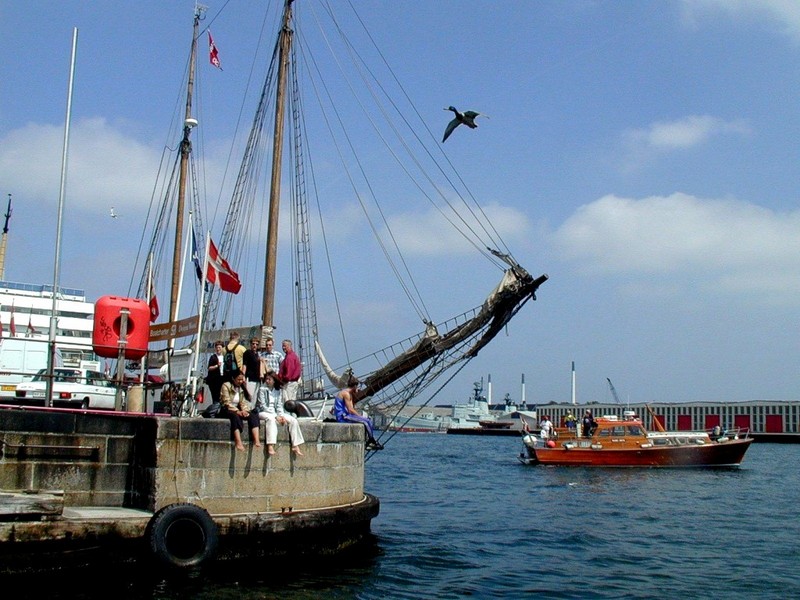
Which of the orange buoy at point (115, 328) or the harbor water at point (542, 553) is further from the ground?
the orange buoy at point (115, 328)

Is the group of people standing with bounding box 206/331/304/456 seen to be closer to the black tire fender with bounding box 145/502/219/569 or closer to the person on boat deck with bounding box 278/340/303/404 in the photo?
the person on boat deck with bounding box 278/340/303/404

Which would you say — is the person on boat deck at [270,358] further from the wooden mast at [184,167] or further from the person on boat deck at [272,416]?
the wooden mast at [184,167]

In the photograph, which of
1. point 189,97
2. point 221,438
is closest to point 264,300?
point 221,438

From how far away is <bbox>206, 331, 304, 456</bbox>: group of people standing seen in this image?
14.3 metres

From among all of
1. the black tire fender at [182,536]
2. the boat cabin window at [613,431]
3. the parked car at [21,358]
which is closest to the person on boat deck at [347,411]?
the black tire fender at [182,536]

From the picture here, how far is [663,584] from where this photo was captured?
14.7 m

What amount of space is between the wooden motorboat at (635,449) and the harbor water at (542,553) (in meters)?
10.6

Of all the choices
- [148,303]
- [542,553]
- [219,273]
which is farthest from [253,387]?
[542,553]

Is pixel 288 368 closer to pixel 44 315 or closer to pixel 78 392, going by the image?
pixel 78 392

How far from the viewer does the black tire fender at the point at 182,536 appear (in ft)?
41.3

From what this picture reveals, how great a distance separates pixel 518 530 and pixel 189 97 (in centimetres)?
2267

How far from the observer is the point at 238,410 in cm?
1420

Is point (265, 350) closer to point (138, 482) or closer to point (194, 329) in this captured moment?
point (194, 329)

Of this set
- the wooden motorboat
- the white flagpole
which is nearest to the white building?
the white flagpole
